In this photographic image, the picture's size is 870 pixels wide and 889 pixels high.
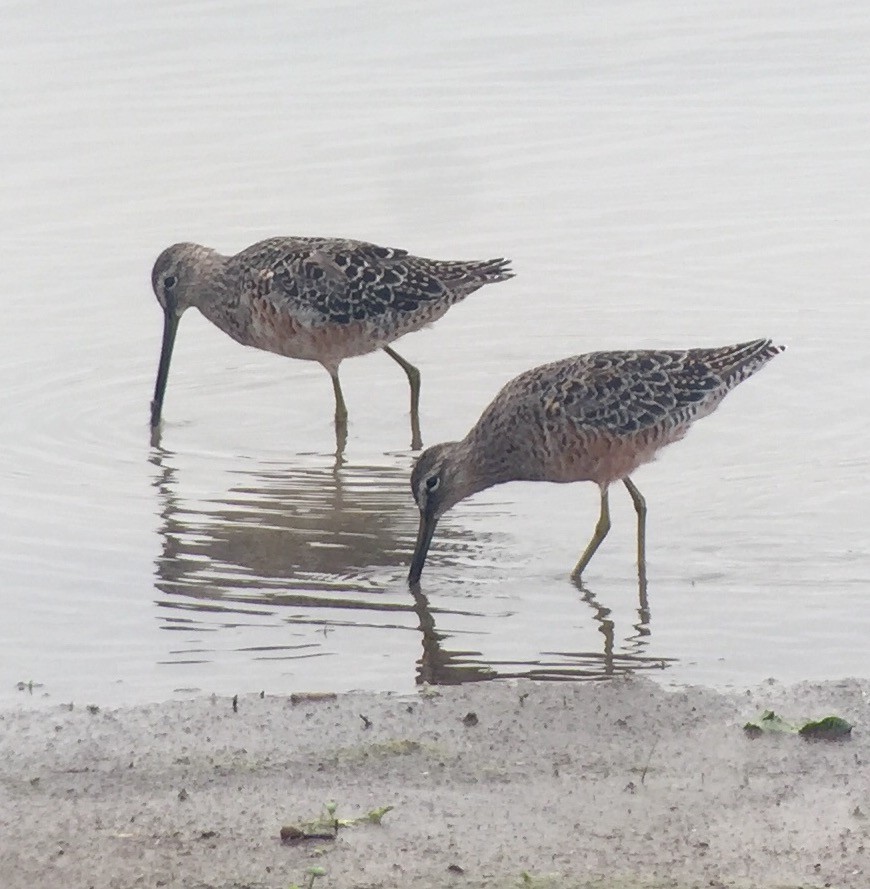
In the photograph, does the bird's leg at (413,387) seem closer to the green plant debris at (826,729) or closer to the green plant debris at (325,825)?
the green plant debris at (826,729)

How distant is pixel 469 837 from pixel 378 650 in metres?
1.56

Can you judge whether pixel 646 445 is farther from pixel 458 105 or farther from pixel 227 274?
pixel 458 105

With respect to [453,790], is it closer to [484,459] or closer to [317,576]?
[317,576]

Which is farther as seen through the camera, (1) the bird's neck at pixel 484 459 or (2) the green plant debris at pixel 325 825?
(1) the bird's neck at pixel 484 459

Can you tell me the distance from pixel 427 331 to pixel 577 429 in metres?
3.41

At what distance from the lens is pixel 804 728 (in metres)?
4.92

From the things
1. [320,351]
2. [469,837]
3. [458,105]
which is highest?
[458,105]

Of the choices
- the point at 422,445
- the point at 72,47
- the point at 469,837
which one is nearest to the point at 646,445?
the point at 422,445

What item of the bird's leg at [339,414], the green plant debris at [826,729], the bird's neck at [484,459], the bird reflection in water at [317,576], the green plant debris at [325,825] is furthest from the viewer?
the bird's leg at [339,414]

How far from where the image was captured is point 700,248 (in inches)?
420

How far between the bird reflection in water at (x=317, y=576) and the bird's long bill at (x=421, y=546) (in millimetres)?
63

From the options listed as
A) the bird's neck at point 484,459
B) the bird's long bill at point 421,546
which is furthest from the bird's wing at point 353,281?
the bird's long bill at point 421,546

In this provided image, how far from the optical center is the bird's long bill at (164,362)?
28.7ft

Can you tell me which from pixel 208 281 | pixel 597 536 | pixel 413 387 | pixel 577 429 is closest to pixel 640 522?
pixel 597 536
